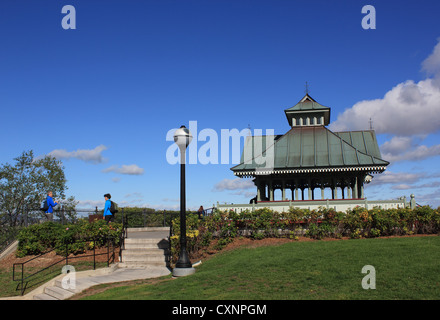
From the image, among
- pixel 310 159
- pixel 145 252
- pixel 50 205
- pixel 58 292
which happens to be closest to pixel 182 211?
pixel 58 292

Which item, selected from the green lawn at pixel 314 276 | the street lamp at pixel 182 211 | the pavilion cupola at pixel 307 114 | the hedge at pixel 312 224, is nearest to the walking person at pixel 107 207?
the hedge at pixel 312 224

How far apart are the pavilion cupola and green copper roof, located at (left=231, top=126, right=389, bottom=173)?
76 centimetres

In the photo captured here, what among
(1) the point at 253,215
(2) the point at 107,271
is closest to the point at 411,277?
(1) the point at 253,215

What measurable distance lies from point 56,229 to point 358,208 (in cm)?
1473

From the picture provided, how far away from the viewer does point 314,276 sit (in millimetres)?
9742

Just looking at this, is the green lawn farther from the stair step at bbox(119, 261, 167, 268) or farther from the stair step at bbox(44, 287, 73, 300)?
the stair step at bbox(119, 261, 167, 268)

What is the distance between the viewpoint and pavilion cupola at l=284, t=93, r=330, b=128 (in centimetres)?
2840

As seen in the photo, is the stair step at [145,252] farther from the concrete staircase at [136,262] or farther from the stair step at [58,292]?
the stair step at [58,292]

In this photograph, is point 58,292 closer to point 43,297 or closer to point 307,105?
point 43,297

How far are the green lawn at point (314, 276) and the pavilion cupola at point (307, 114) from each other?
1605 cm

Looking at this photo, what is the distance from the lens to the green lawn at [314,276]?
327 inches

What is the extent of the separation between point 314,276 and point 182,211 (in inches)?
192
